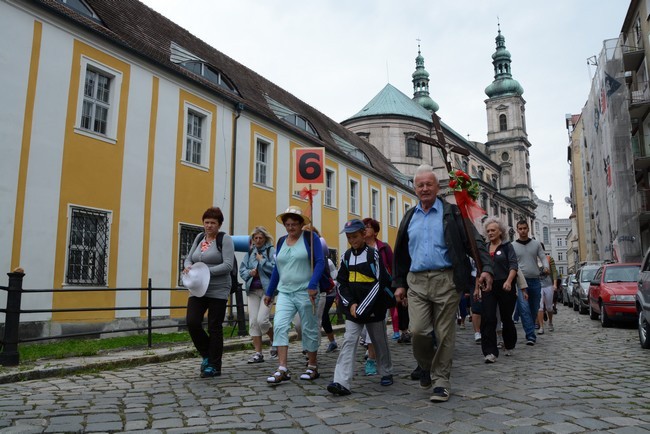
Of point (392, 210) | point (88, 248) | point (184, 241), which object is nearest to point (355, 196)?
point (392, 210)

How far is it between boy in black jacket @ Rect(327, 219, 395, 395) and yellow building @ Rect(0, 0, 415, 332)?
829cm

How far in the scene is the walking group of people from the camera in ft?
15.5

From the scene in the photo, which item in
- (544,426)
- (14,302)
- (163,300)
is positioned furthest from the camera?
(163,300)

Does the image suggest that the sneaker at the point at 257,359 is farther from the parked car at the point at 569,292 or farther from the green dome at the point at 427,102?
the green dome at the point at 427,102

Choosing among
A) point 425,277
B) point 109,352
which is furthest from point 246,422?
point 109,352

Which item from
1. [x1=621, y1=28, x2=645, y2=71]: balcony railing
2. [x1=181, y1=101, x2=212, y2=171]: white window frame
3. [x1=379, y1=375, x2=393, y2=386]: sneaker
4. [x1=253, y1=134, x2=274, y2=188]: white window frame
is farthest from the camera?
[x1=621, y1=28, x2=645, y2=71]: balcony railing

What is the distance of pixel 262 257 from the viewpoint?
7.59 meters

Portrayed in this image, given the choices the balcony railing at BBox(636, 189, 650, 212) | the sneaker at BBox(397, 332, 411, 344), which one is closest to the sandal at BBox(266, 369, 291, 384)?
the sneaker at BBox(397, 332, 411, 344)

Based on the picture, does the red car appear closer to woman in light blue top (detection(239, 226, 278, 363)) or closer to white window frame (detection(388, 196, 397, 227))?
woman in light blue top (detection(239, 226, 278, 363))

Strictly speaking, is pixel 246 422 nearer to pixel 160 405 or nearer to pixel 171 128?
pixel 160 405

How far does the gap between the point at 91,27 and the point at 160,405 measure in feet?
36.8

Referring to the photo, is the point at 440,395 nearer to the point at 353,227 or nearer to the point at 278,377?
the point at 278,377

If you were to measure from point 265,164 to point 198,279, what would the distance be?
14.2 meters

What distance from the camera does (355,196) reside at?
26.9 meters
